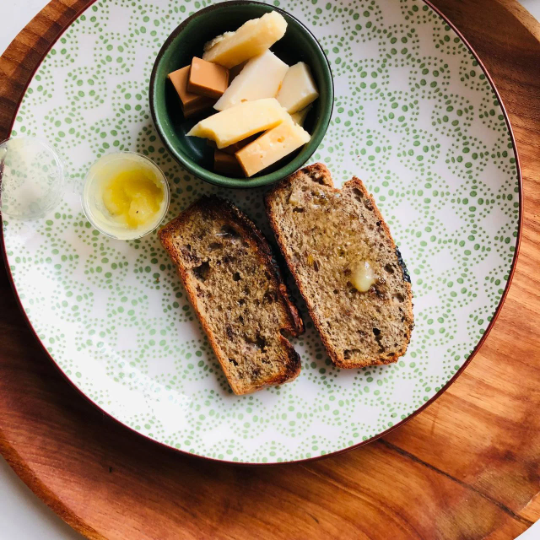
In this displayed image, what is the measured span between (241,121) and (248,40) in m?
0.27

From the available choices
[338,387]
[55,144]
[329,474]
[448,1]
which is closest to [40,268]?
[55,144]

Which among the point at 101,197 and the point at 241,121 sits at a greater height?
the point at 241,121

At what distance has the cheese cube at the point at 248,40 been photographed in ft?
5.74

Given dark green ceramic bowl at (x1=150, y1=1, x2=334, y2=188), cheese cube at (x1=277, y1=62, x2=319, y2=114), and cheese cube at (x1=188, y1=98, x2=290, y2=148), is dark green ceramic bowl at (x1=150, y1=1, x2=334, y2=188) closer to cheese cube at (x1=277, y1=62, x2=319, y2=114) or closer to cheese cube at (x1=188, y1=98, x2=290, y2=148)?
cheese cube at (x1=277, y1=62, x2=319, y2=114)

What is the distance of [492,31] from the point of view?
2070 mm

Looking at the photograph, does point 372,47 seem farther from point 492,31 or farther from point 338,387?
point 338,387

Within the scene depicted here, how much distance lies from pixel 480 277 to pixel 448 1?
1.08 m

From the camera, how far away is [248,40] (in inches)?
69.4

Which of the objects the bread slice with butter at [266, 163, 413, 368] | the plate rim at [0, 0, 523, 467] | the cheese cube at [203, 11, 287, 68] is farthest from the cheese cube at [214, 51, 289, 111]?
the plate rim at [0, 0, 523, 467]

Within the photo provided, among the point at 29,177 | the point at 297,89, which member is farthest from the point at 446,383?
the point at 29,177

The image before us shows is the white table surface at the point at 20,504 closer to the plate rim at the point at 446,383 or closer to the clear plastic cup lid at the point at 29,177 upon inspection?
the plate rim at the point at 446,383

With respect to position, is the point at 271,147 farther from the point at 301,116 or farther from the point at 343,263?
the point at 343,263

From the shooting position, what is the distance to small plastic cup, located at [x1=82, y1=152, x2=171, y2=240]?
1.96 meters

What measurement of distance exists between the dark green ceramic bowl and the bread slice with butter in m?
0.18
